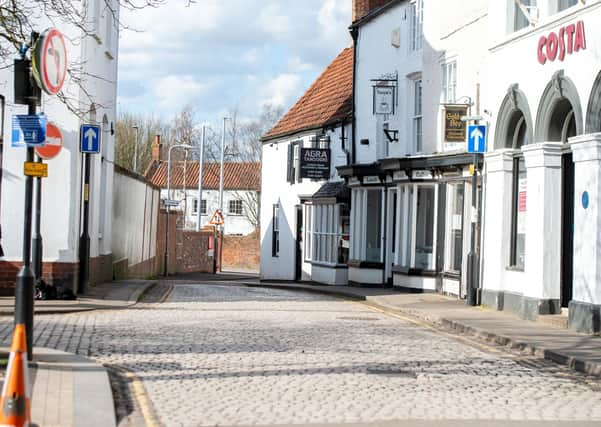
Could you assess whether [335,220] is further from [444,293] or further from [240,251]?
[240,251]

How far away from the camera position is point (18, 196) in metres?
19.8

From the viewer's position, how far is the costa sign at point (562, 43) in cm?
1605

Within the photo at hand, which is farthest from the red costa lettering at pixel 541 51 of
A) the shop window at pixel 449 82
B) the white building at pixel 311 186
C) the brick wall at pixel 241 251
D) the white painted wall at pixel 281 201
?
the brick wall at pixel 241 251

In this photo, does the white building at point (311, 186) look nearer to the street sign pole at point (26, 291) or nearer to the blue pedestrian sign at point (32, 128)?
the blue pedestrian sign at point (32, 128)

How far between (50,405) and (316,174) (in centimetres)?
2711

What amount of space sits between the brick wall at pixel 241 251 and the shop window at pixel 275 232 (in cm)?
2500

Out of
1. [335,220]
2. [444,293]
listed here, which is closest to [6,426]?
[444,293]

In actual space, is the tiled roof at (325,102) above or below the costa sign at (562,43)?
above

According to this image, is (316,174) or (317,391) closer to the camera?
(317,391)

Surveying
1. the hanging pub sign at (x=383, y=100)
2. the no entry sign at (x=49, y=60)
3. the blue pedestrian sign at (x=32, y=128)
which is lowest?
the blue pedestrian sign at (x=32, y=128)

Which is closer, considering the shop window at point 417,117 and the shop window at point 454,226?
the shop window at point 454,226

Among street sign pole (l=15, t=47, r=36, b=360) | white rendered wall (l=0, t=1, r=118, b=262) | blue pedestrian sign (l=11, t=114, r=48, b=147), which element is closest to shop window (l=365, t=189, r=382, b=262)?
white rendered wall (l=0, t=1, r=118, b=262)

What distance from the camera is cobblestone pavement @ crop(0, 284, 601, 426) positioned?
356 inches

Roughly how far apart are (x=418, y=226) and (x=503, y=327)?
10.4 m
